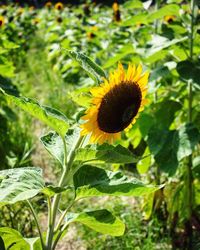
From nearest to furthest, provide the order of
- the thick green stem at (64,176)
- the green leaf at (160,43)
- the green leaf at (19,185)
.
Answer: the green leaf at (19,185), the thick green stem at (64,176), the green leaf at (160,43)

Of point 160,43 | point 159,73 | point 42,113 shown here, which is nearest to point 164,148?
point 159,73

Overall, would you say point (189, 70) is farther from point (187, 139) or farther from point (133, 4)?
point (133, 4)

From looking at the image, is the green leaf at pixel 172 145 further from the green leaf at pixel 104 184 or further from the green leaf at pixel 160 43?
the green leaf at pixel 104 184

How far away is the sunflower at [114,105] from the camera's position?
1267 mm

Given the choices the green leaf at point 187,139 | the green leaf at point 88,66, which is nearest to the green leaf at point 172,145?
the green leaf at point 187,139

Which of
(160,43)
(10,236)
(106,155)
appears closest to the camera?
(106,155)

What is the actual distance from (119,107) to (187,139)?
3.01 ft

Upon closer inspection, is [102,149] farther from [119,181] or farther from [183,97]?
[183,97]

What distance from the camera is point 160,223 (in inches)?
102

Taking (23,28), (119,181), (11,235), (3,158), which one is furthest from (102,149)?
(23,28)

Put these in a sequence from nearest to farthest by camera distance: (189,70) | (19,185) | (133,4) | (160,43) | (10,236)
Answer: (19,185) → (10,236) → (189,70) → (160,43) → (133,4)

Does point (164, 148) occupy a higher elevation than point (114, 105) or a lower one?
lower

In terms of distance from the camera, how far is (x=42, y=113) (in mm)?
1308

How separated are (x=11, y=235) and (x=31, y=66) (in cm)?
502
